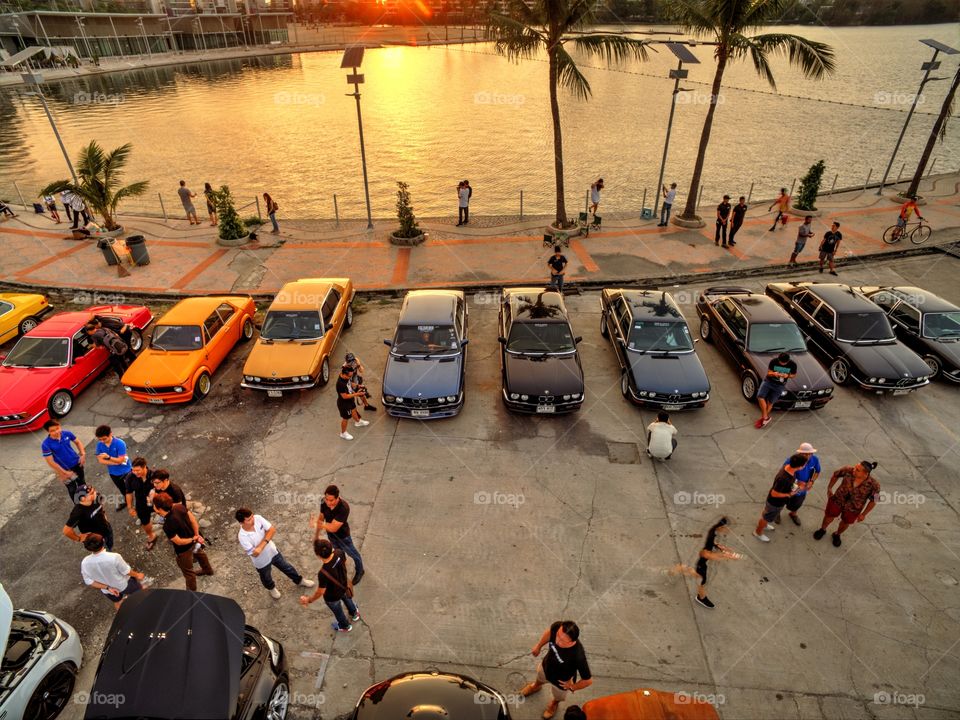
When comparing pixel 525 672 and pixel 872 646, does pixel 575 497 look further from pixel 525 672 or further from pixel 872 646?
pixel 872 646

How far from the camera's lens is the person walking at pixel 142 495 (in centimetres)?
753

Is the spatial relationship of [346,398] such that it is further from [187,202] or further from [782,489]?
[187,202]

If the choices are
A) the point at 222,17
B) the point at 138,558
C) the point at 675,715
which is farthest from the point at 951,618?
the point at 222,17

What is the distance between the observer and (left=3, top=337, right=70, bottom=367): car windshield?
422 inches

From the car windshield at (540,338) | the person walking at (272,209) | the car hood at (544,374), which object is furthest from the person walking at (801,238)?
the person walking at (272,209)

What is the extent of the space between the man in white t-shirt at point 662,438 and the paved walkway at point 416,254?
26.2ft

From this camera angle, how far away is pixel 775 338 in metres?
11.3

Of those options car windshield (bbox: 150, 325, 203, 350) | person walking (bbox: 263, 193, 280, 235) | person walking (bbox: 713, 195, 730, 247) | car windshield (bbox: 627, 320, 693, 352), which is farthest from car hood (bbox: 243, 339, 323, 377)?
person walking (bbox: 713, 195, 730, 247)

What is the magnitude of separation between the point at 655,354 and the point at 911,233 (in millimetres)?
14159

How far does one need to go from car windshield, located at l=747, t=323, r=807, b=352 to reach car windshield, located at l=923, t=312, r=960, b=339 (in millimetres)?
3214

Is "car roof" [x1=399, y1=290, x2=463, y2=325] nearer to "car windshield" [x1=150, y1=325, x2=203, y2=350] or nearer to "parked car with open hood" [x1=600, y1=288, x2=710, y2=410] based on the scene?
"parked car with open hood" [x1=600, y1=288, x2=710, y2=410]

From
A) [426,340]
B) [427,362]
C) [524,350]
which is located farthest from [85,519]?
[524,350]

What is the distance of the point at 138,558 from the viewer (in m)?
7.79

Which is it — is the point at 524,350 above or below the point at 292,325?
below
